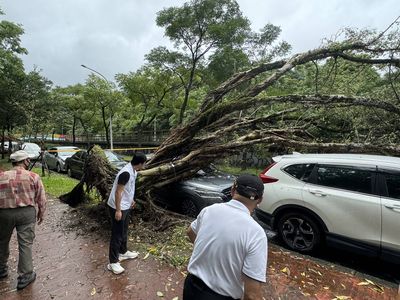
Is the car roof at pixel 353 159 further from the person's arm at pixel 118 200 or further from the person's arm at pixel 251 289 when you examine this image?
the person's arm at pixel 251 289

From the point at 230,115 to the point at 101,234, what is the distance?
4190mm

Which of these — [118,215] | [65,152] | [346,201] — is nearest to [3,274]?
[118,215]

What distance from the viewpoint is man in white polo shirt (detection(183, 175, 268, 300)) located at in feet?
5.43

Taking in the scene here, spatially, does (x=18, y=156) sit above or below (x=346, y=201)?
above

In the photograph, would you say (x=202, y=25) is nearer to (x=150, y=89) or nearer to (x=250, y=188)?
(x=150, y=89)

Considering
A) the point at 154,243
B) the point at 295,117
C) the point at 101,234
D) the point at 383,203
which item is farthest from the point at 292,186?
the point at 101,234

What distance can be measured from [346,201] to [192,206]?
127 inches

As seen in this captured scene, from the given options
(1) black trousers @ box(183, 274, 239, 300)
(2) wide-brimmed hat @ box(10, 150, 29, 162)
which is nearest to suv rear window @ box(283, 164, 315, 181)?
(1) black trousers @ box(183, 274, 239, 300)

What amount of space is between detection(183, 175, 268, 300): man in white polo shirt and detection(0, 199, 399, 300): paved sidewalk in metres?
1.85

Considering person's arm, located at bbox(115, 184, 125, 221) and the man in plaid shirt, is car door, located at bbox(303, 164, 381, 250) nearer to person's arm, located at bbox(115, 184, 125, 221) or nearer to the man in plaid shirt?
person's arm, located at bbox(115, 184, 125, 221)

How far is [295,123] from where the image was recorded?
736cm

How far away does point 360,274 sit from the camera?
4.07 metres

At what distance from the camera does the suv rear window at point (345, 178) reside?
4320 millimetres

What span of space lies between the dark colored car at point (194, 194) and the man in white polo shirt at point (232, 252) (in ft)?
13.9
